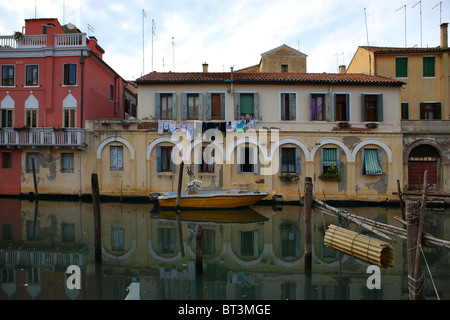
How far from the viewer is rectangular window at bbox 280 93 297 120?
18531mm

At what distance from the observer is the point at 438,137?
1797 centimetres

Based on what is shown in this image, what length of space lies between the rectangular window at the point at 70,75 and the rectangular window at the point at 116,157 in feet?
16.7

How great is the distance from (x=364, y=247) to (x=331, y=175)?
1195 centimetres

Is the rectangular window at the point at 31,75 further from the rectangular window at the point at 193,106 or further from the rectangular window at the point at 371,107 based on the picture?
the rectangular window at the point at 371,107

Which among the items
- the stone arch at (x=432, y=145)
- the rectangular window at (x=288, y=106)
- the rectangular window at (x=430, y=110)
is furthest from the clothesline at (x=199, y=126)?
the rectangular window at (x=430, y=110)

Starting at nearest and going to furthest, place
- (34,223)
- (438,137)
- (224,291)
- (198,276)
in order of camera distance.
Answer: (224,291) → (198,276) → (34,223) → (438,137)

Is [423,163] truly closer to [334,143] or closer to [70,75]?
[334,143]

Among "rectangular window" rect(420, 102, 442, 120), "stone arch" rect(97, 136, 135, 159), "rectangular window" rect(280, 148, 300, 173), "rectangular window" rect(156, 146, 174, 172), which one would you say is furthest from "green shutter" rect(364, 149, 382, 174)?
"stone arch" rect(97, 136, 135, 159)

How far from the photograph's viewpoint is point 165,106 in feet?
60.9

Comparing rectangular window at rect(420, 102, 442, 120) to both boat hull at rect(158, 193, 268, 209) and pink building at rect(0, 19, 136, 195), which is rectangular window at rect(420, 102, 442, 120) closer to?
boat hull at rect(158, 193, 268, 209)

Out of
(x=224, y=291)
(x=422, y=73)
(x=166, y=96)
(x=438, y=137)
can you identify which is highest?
(x=422, y=73)

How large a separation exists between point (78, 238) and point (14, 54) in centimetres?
1513
